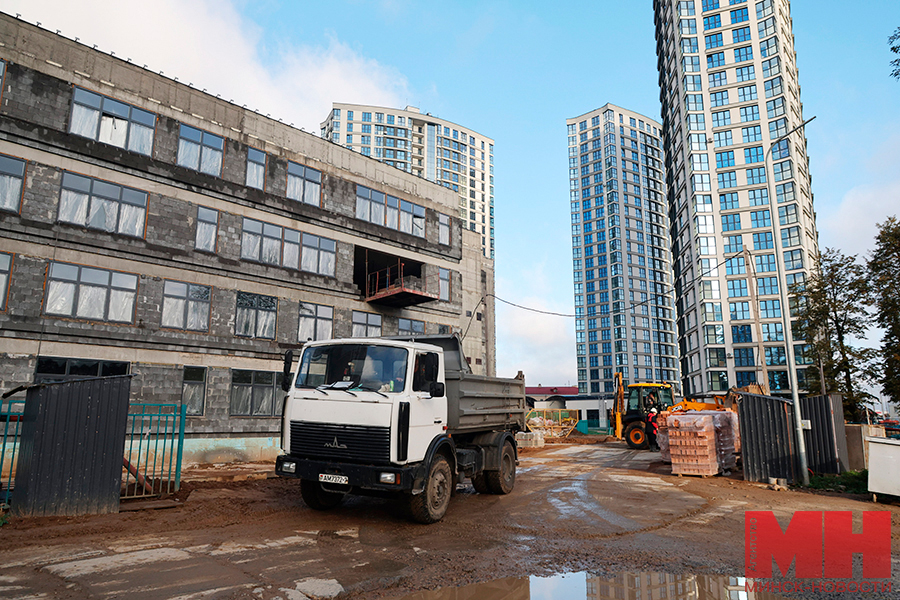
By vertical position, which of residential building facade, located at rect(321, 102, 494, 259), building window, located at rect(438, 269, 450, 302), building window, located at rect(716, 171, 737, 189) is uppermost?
residential building facade, located at rect(321, 102, 494, 259)

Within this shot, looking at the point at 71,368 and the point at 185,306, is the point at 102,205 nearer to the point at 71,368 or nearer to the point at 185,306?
the point at 185,306

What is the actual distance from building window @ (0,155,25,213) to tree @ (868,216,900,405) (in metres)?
34.0

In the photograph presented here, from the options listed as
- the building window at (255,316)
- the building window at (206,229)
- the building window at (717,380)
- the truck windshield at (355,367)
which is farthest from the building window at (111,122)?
the building window at (717,380)

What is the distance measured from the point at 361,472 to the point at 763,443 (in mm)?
11936

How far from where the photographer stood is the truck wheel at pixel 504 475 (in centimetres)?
1177

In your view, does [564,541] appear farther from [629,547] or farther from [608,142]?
[608,142]

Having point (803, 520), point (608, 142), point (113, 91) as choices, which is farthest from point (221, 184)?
point (608, 142)

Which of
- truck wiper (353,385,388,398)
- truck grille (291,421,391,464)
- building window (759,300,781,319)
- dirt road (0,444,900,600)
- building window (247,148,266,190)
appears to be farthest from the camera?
building window (759,300,781,319)

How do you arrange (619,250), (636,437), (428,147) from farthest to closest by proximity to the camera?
(619,250) → (428,147) → (636,437)

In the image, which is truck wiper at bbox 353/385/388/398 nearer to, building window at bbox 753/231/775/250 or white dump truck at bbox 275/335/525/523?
white dump truck at bbox 275/335/525/523

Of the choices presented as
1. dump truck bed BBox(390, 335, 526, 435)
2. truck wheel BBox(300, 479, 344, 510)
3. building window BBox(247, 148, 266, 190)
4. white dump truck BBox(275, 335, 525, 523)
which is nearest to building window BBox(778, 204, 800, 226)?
building window BBox(247, 148, 266, 190)

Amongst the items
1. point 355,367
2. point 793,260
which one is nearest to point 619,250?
point 793,260

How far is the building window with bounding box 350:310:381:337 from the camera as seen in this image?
27.0m

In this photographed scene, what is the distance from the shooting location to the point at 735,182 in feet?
237
